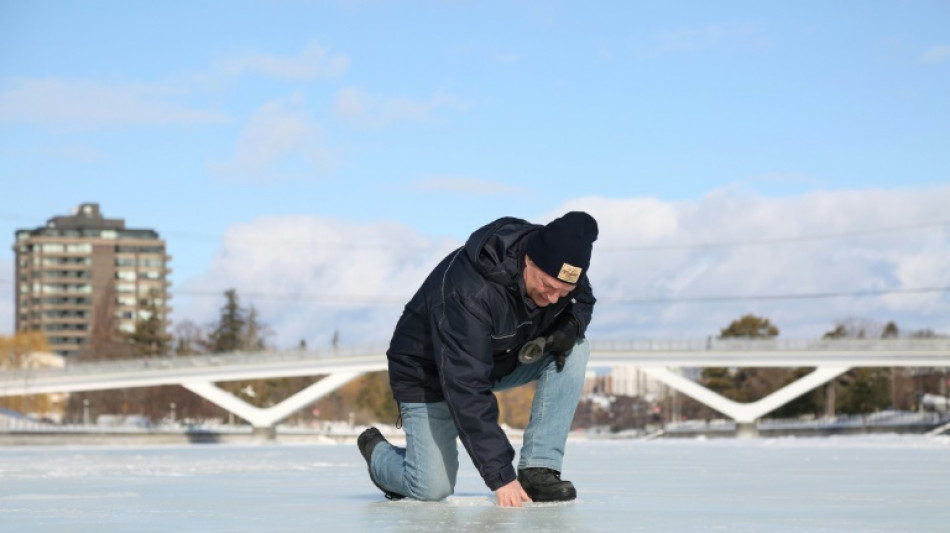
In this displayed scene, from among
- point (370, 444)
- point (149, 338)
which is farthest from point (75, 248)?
point (370, 444)

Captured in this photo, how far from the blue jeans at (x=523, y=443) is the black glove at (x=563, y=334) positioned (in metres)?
0.16

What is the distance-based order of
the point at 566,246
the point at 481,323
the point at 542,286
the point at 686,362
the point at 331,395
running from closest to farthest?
the point at 566,246
the point at 542,286
the point at 481,323
the point at 686,362
the point at 331,395

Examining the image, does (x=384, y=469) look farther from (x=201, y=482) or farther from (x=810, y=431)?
(x=810, y=431)

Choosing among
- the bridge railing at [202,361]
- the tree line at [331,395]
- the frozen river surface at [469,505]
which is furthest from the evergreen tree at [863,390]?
the frozen river surface at [469,505]

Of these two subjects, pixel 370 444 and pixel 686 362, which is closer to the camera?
pixel 370 444

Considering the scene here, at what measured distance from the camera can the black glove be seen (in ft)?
19.3

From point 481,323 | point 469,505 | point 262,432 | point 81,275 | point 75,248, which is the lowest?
point 262,432

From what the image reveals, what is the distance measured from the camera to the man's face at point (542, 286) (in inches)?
205

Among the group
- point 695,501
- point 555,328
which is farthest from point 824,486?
point 555,328

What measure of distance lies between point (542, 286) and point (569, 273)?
18cm

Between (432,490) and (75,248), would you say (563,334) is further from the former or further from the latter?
(75,248)

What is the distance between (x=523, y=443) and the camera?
6.10 meters

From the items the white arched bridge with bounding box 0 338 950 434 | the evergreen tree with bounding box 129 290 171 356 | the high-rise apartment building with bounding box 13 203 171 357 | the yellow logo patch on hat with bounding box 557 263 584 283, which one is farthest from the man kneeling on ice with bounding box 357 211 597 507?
the high-rise apartment building with bounding box 13 203 171 357

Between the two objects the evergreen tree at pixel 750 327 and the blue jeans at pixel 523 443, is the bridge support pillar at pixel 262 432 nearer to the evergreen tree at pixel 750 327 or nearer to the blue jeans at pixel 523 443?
the evergreen tree at pixel 750 327
